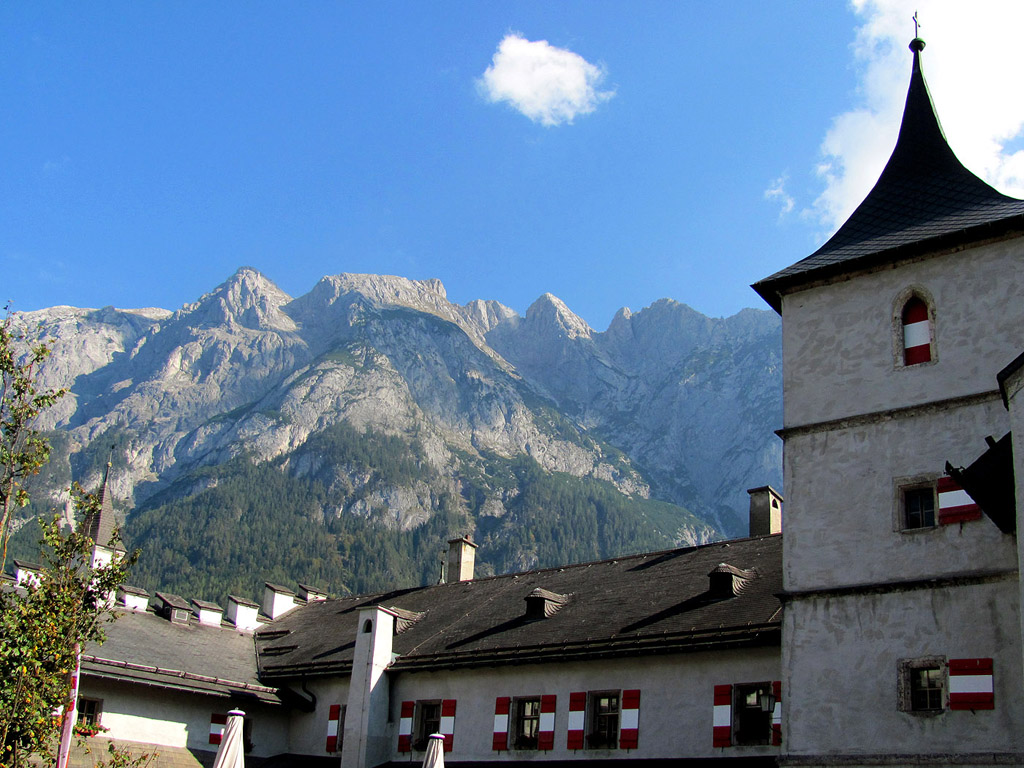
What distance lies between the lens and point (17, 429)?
733 inches

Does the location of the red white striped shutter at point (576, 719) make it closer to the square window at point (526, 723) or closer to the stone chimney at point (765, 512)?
the square window at point (526, 723)

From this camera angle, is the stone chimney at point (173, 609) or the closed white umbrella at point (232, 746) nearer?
the closed white umbrella at point (232, 746)

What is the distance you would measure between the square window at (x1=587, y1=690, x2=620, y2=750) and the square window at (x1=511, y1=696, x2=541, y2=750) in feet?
5.00

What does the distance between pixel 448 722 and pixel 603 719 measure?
4832mm

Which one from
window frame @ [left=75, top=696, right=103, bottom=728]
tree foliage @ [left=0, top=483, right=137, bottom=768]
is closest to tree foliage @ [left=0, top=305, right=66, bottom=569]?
tree foliage @ [left=0, top=483, right=137, bottom=768]

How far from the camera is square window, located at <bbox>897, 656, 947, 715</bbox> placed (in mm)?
18594

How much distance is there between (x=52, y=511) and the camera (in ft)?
63.1

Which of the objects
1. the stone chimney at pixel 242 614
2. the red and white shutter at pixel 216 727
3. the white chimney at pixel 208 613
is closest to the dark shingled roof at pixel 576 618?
the stone chimney at pixel 242 614

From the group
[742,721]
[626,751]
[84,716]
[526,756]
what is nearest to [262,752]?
[84,716]

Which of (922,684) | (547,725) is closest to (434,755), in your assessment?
(547,725)

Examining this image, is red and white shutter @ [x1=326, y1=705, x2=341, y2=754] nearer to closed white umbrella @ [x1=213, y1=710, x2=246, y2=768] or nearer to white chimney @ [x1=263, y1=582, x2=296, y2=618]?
closed white umbrella @ [x1=213, y1=710, x2=246, y2=768]

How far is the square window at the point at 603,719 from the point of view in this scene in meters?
25.6

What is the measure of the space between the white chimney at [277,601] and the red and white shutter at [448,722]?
1274 centimetres

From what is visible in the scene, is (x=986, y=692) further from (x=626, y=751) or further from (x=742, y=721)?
(x=626, y=751)
